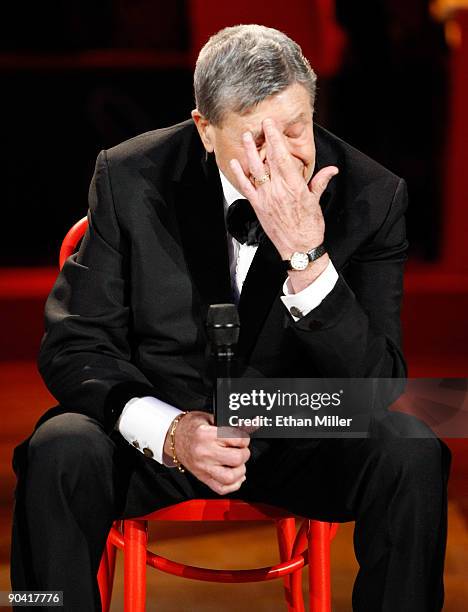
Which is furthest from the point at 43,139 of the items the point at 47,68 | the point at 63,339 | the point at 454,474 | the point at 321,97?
the point at 63,339

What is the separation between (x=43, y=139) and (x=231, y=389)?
4.26 m

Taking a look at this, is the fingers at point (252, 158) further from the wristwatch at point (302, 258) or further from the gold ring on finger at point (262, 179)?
the wristwatch at point (302, 258)

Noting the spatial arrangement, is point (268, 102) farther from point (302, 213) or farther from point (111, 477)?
point (111, 477)

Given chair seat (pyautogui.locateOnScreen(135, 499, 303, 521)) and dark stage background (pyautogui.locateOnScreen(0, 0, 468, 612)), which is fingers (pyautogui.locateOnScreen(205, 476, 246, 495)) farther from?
dark stage background (pyautogui.locateOnScreen(0, 0, 468, 612))

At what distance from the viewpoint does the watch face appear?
1523mm

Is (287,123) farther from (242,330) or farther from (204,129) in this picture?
(242,330)

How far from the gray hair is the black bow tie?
154 millimetres

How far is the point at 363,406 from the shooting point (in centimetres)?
159

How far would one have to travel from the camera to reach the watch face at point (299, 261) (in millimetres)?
1523

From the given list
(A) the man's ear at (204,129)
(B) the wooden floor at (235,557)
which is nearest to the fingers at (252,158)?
(A) the man's ear at (204,129)

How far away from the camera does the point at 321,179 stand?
1.54 metres

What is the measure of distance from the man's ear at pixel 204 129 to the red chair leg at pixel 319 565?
603 mm

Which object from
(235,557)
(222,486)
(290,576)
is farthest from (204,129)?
(235,557)

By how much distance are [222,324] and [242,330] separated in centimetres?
33
